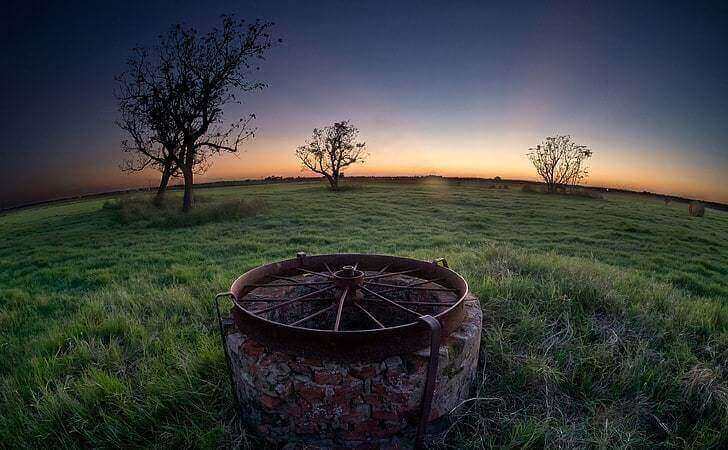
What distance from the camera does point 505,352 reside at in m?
3.16

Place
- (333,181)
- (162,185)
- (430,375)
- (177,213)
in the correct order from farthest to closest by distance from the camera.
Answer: (333,181) → (162,185) → (177,213) → (430,375)

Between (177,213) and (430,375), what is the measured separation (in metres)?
16.7

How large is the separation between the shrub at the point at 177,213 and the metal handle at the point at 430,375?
14.6m

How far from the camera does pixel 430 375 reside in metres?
2.11

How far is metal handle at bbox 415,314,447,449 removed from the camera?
2.06 metres

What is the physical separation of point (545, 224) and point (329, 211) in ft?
35.7

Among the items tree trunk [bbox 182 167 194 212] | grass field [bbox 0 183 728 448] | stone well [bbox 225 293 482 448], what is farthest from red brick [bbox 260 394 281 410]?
tree trunk [bbox 182 167 194 212]

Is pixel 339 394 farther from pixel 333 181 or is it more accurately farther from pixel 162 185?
pixel 333 181

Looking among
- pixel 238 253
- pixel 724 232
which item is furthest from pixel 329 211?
pixel 724 232

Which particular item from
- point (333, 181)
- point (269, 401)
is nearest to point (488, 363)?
point (269, 401)

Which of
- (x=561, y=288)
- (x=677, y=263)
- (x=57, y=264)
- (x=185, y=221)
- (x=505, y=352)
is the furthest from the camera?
(x=185, y=221)

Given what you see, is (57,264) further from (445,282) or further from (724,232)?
(724,232)

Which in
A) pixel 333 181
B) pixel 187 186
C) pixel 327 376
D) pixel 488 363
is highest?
pixel 333 181

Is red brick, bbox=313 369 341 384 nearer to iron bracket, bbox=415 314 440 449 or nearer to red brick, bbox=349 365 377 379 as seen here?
red brick, bbox=349 365 377 379
